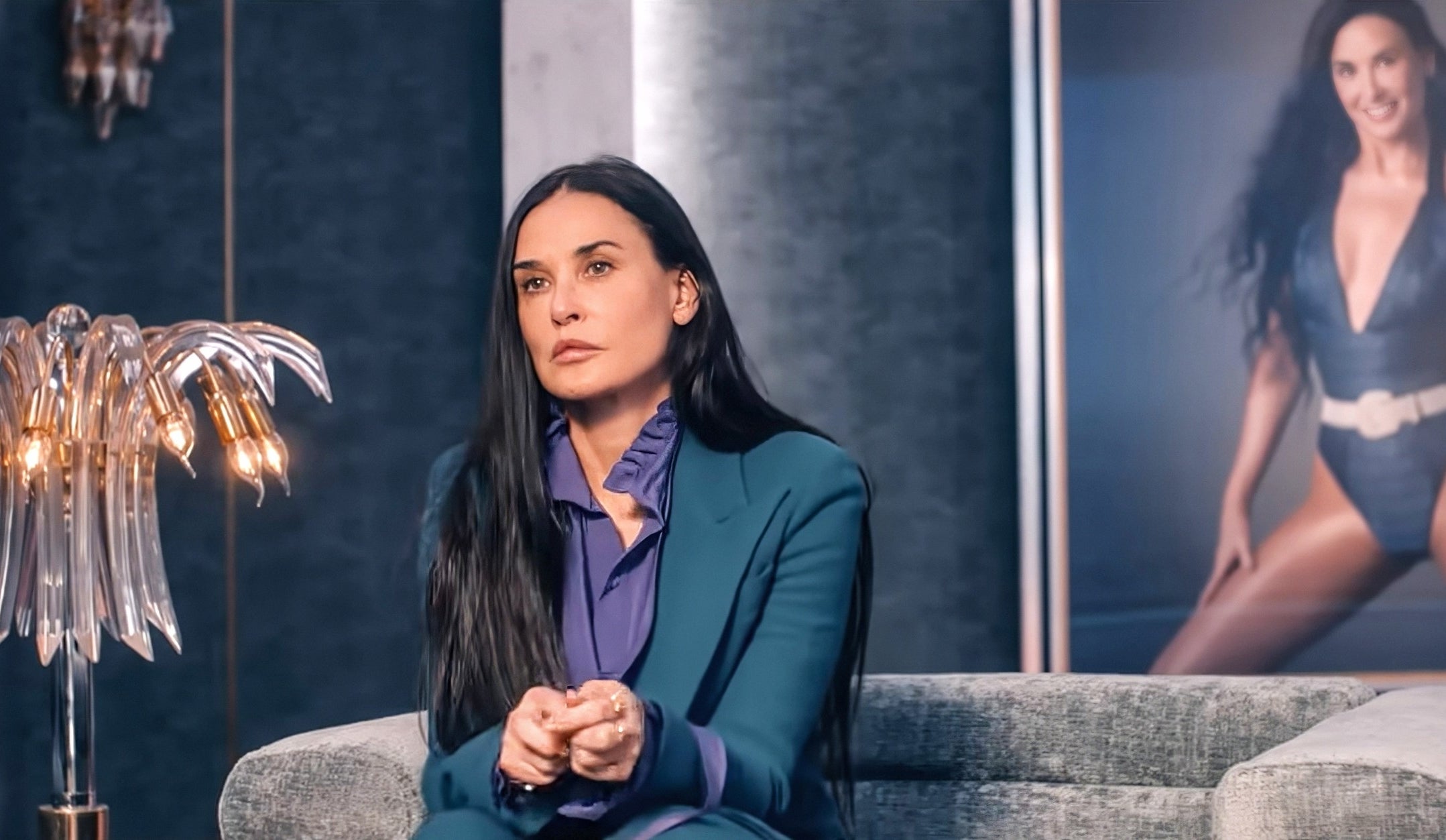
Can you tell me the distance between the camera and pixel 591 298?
1.69 m

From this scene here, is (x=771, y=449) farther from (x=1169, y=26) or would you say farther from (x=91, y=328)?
(x=1169, y=26)

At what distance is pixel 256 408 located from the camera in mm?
1922

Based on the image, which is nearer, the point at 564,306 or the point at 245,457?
the point at 564,306

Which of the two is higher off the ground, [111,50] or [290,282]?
[111,50]

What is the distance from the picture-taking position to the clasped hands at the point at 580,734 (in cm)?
140

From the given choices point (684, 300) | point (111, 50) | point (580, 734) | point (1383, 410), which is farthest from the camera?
point (111, 50)

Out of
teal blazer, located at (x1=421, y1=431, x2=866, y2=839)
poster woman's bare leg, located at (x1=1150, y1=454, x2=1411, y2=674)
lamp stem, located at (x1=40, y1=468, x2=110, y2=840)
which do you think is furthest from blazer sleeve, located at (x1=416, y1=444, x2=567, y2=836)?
poster woman's bare leg, located at (x1=1150, y1=454, x2=1411, y2=674)

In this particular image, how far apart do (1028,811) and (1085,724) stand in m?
0.11

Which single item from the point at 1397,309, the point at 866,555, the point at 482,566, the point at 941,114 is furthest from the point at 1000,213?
the point at 482,566

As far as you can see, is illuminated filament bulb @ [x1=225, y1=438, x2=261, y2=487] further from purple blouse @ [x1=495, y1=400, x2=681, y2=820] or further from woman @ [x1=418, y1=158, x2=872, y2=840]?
purple blouse @ [x1=495, y1=400, x2=681, y2=820]

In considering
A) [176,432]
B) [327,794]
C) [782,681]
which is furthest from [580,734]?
[176,432]

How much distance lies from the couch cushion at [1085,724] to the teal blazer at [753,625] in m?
0.31

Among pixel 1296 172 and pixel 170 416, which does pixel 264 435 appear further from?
pixel 1296 172

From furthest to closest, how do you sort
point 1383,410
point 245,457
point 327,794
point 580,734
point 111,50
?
1. point 111,50
2. point 1383,410
3. point 245,457
4. point 327,794
5. point 580,734
